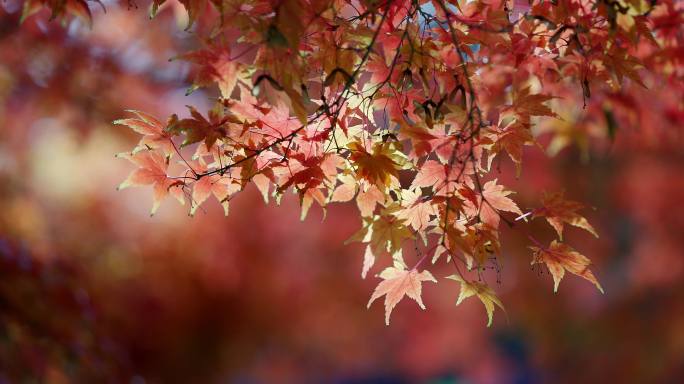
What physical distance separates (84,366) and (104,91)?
167 cm

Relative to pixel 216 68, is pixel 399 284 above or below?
below

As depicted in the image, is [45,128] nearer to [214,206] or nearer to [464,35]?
[214,206]

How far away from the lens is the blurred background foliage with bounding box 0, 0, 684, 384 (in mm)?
5766

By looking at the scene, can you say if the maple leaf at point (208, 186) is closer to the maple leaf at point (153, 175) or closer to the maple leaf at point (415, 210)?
the maple leaf at point (153, 175)

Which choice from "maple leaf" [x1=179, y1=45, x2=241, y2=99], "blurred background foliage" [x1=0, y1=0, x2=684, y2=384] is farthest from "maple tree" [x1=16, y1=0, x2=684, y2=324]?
"blurred background foliage" [x1=0, y1=0, x2=684, y2=384]

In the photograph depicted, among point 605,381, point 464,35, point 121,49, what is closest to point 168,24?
point 121,49

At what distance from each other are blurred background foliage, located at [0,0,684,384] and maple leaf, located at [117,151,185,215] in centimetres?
296

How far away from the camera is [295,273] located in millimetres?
7047

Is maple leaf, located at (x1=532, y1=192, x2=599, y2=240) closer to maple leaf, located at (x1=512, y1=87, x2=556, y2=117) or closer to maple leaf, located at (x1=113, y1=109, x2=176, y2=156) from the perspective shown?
maple leaf, located at (x1=512, y1=87, x2=556, y2=117)

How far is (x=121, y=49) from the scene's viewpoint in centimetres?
410

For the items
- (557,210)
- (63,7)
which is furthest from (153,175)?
(557,210)

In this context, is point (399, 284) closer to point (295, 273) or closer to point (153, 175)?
point (153, 175)

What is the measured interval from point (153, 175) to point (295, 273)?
5.74 metres

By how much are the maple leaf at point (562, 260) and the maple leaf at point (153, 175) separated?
75 cm
